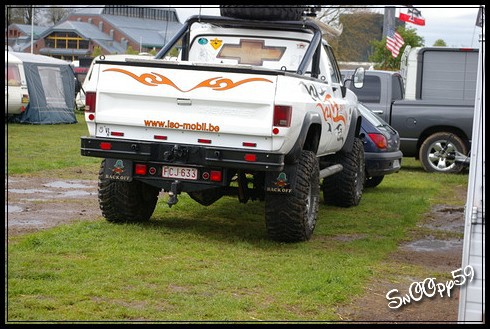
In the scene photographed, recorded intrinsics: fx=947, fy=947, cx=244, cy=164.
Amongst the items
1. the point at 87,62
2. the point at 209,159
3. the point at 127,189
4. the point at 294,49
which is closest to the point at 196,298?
the point at 209,159

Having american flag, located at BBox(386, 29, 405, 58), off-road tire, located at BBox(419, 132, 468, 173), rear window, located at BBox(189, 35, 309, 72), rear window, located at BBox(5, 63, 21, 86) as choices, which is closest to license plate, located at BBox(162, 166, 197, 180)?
rear window, located at BBox(189, 35, 309, 72)

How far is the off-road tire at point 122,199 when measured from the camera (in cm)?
952

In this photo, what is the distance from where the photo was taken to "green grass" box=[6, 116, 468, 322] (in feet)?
21.3

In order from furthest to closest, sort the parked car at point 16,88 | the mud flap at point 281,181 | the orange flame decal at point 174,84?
the parked car at point 16,88
the mud flap at point 281,181
the orange flame decal at point 174,84

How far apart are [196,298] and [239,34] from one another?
488 cm

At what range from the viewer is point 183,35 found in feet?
36.6

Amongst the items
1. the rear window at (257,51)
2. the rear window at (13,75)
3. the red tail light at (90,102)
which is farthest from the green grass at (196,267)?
the rear window at (13,75)

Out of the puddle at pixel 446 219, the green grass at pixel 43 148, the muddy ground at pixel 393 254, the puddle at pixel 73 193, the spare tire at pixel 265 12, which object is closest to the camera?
the muddy ground at pixel 393 254

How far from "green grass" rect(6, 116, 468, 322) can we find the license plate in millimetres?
633

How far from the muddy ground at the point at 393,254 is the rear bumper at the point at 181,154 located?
1.21 metres

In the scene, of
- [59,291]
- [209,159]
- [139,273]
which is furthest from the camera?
[209,159]

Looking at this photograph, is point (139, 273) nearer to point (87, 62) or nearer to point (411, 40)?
point (411, 40)

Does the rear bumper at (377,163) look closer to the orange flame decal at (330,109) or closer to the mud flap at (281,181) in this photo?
the orange flame decal at (330,109)

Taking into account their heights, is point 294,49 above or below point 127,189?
A: above
